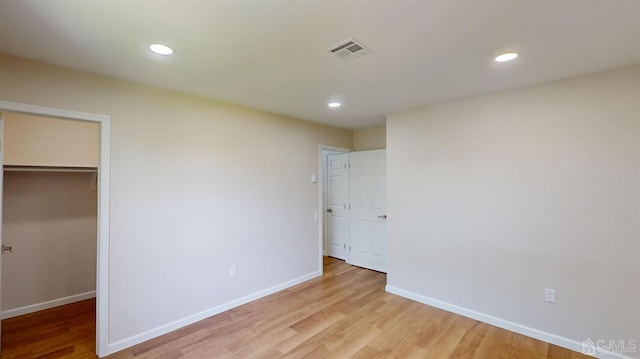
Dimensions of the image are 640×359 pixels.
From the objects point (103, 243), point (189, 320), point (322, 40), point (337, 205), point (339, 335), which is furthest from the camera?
point (337, 205)

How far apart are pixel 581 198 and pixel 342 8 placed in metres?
2.72

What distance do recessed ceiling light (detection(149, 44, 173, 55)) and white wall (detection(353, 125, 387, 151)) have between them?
11.5 feet

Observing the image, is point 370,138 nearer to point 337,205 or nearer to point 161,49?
point 337,205

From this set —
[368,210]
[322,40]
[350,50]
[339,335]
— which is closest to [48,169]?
[322,40]

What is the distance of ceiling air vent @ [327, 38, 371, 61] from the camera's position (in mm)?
1889

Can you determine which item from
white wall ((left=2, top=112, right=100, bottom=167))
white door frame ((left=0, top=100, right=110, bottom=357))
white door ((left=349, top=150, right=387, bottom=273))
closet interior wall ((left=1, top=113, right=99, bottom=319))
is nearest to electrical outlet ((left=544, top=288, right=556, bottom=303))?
white door ((left=349, top=150, right=387, bottom=273))

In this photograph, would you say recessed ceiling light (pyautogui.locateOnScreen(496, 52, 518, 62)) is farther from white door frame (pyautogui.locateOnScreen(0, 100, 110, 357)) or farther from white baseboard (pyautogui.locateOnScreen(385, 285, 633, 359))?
white door frame (pyautogui.locateOnScreen(0, 100, 110, 357))

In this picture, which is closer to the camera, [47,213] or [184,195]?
[184,195]

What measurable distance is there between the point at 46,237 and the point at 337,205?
4259 mm

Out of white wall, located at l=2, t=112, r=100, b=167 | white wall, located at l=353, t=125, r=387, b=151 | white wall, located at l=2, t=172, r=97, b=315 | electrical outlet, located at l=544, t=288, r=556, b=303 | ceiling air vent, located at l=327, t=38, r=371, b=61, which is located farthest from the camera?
white wall, located at l=353, t=125, r=387, b=151

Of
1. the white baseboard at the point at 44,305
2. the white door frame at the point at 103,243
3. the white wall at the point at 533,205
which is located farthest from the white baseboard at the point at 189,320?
the white wall at the point at 533,205

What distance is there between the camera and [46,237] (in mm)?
3287

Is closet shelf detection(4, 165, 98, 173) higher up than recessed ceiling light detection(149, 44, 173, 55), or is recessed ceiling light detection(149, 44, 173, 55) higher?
recessed ceiling light detection(149, 44, 173, 55)

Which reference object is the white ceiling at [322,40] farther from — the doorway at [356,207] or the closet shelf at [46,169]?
the doorway at [356,207]
